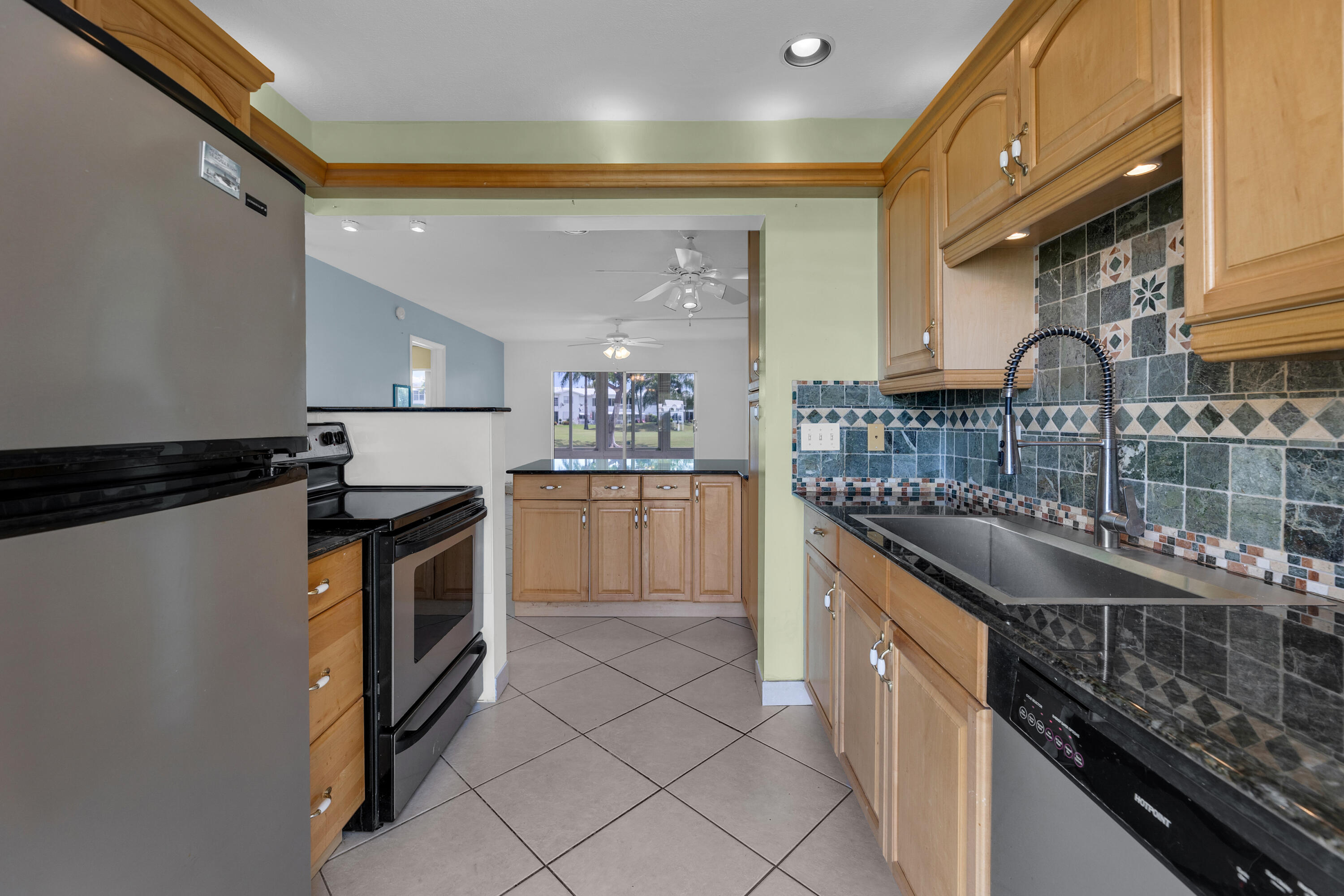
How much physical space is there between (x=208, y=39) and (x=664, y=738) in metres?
2.47

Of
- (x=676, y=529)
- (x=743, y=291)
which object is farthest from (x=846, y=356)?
(x=743, y=291)

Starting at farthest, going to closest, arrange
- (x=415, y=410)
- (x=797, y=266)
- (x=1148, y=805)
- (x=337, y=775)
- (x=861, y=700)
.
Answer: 1. (x=797, y=266)
2. (x=415, y=410)
3. (x=861, y=700)
4. (x=337, y=775)
5. (x=1148, y=805)

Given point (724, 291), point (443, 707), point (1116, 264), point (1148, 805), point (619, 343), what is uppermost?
point (619, 343)

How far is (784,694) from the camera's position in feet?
8.05

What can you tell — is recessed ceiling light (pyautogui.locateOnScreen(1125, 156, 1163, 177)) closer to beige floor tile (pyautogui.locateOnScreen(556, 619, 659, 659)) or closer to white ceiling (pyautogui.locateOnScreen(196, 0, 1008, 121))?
white ceiling (pyautogui.locateOnScreen(196, 0, 1008, 121))

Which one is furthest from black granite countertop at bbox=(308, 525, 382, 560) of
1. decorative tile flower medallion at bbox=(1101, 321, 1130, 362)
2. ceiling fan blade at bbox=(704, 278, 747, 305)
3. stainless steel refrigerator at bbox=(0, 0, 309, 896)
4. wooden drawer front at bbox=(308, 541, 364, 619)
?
ceiling fan blade at bbox=(704, 278, 747, 305)

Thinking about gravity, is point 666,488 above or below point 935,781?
above

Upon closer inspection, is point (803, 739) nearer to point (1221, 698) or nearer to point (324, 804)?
point (324, 804)

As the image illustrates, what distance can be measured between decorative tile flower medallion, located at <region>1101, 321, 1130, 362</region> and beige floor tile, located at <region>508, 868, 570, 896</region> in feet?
6.53

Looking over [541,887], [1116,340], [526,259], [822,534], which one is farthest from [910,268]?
[526,259]

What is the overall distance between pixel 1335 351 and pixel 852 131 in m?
1.96

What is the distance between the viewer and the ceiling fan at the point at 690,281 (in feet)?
12.3

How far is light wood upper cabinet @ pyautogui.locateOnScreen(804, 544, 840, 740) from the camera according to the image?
6.20ft

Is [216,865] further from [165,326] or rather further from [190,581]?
[165,326]
